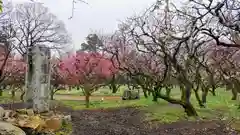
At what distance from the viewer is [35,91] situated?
13.8 m

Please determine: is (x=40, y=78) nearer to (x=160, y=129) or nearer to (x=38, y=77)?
(x=38, y=77)

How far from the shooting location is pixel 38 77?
1361 cm

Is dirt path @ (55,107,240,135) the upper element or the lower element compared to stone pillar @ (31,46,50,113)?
lower

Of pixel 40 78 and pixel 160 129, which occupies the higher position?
pixel 40 78

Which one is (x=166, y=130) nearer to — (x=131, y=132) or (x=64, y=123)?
(x=131, y=132)

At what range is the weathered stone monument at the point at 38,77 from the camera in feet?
44.5

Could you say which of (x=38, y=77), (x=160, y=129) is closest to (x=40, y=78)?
(x=38, y=77)

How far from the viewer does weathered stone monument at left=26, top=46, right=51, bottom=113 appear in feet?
44.5

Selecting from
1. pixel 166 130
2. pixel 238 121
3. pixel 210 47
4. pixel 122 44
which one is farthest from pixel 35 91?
pixel 122 44

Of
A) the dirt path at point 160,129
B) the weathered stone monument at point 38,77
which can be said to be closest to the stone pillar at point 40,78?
the weathered stone monument at point 38,77

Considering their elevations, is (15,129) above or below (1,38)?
below

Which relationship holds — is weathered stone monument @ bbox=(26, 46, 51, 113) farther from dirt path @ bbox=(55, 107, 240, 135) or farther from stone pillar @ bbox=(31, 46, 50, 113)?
dirt path @ bbox=(55, 107, 240, 135)

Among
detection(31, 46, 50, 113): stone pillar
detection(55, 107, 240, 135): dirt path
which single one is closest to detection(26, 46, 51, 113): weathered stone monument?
detection(31, 46, 50, 113): stone pillar

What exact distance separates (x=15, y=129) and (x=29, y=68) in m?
5.05
